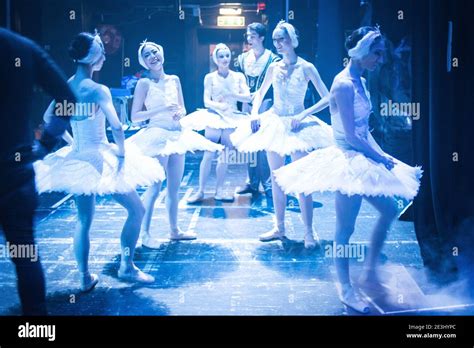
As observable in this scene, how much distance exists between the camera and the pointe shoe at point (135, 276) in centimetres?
437

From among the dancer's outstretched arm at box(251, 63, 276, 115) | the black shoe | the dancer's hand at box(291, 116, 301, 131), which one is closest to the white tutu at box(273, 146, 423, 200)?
the dancer's hand at box(291, 116, 301, 131)

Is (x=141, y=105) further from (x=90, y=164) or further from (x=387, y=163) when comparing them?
(x=387, y=163)

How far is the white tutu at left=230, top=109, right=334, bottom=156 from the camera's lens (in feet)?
16.6

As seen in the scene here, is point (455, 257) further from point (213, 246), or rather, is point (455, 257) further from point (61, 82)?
point (61, 82)

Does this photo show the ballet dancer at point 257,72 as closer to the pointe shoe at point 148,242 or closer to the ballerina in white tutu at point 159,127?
the ballerina in white tutu at point 159,127

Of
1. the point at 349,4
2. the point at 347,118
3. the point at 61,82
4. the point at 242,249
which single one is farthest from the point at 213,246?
the point at 349,4

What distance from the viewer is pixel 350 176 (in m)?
3.74

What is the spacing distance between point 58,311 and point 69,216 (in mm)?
2624

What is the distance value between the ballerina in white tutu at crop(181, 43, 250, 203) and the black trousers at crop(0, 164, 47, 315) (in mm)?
3973

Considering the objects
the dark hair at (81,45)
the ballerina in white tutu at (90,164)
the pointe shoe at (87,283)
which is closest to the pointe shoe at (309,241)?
the ballerina in white tutu at (90,164)

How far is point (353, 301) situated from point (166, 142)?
7.56 feet

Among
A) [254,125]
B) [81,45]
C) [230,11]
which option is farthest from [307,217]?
[230,11]

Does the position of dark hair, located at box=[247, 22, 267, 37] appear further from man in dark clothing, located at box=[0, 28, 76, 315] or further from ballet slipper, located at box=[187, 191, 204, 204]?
man in dark clothing, located at box=[0, 28, 76, 315]
